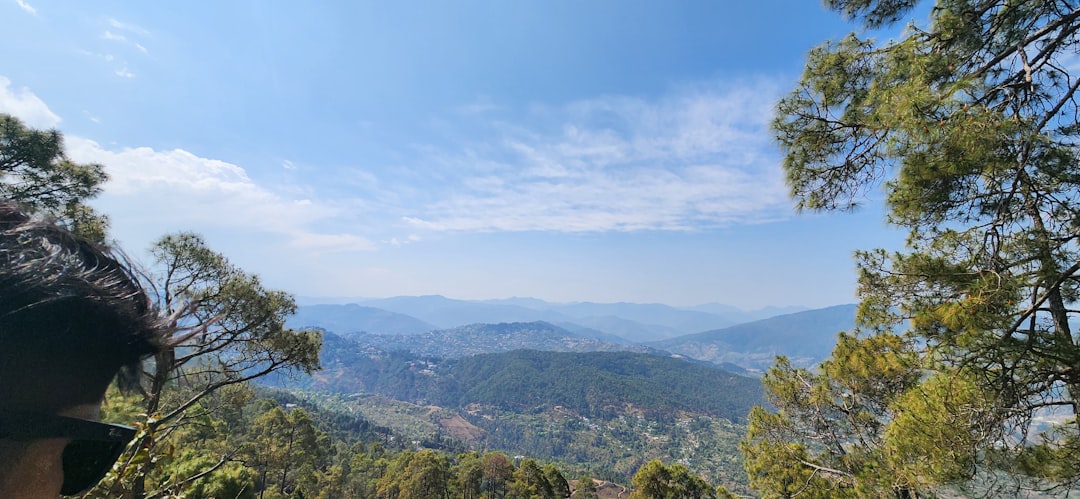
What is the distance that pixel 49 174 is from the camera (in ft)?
18.6

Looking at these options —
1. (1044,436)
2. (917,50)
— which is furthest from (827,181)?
(1044,436)

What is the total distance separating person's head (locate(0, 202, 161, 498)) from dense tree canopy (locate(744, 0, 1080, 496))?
3.70 meters

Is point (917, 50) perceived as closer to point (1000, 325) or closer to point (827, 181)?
point (827, 181)

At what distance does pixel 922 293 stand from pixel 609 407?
118 metres

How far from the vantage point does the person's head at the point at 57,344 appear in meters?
0.68

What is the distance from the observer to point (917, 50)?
126 inches

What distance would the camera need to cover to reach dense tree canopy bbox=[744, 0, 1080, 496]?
259 cm

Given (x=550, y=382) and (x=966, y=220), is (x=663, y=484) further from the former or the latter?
(x=550, y=382)

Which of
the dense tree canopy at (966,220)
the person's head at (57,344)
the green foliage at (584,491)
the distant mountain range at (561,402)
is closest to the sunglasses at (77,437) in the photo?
the person's head at (57,344)

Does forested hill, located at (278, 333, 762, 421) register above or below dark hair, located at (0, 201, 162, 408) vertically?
below

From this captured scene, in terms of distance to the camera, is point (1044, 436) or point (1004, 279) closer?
point (1004, 279)

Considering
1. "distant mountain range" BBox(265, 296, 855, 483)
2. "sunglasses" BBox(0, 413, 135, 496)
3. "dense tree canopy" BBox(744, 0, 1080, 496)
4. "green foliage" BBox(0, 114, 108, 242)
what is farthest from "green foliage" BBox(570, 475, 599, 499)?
"distant mountain range" BBox(265, 296, 855, 483)

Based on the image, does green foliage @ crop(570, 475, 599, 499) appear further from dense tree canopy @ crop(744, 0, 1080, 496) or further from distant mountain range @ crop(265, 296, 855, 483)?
distant mountain range @ crop(265, 296, 855, 483)

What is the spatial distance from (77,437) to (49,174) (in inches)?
306
